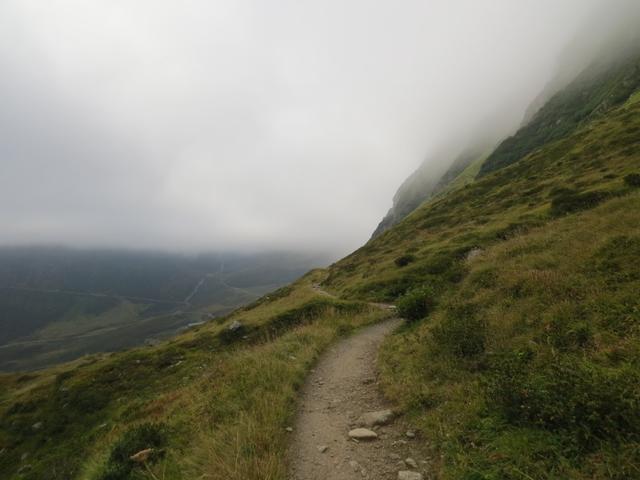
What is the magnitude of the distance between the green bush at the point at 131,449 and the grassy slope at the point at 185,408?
0.03 m

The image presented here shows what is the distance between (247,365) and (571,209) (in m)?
28.4

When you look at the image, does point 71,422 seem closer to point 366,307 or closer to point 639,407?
point 366,307

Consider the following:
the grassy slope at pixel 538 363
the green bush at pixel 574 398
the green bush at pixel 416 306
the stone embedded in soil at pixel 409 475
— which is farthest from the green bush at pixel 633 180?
the stone embedded in soil at pixel 409 475

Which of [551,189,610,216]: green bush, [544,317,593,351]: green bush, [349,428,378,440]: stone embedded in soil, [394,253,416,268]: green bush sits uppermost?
[551,189,610,216]: green bush

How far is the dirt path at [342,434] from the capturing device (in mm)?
6039

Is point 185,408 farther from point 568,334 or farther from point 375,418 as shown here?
point 568,334

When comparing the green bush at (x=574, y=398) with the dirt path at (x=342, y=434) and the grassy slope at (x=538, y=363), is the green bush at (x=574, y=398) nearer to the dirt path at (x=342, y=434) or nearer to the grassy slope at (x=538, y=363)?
the grassy slope at (x=538, y=363)

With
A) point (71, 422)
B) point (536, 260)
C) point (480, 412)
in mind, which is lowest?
point (71, 422)

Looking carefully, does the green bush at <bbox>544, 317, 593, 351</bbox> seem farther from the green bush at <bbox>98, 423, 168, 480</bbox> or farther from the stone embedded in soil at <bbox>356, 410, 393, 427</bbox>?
the green bush at <bbox>98, 423, 168, 480</bbox>

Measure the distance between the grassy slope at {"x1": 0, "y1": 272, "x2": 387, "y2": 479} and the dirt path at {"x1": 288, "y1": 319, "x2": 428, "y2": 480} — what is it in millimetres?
501

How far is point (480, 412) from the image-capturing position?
20.2 feet

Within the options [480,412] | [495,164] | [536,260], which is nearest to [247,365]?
[480,412]

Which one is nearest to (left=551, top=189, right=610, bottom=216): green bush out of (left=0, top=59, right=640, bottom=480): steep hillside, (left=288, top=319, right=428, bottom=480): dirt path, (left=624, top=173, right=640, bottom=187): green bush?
(left=624, top=173, right=640, bottom=187): green bush

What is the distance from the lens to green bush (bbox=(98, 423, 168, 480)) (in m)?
7.20
